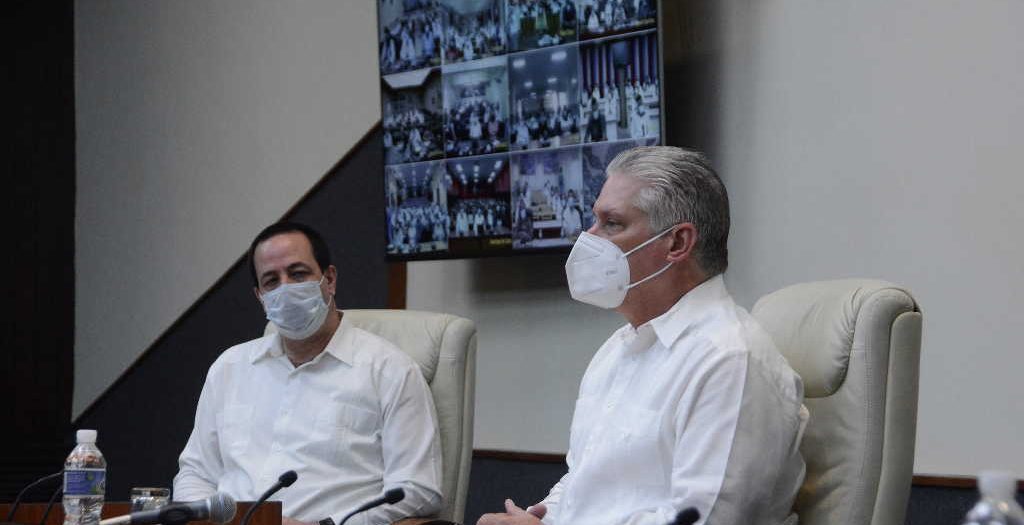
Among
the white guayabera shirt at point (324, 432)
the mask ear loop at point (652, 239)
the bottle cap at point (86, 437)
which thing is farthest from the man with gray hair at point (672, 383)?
the bottle cap at point (86, 437)

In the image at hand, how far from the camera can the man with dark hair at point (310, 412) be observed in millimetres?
2777

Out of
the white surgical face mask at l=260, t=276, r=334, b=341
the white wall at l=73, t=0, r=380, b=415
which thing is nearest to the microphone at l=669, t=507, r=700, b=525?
the white surgical face mask at l=260, t=276, r=334, b=341

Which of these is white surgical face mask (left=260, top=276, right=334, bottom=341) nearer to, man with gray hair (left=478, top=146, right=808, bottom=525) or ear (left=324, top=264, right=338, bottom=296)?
ear (left=324, top=264, right=338, bottom=296)

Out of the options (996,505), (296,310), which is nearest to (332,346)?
(296,310)

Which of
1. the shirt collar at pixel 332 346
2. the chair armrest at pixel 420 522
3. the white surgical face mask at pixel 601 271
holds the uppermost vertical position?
the white surgical face mask at pixel 601 271

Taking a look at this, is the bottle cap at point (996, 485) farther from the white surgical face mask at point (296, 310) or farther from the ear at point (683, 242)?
the white surgical face mask at point (296, 310)

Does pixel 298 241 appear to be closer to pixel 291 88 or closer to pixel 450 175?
pixel 450 175

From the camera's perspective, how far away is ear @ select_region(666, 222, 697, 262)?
199cm

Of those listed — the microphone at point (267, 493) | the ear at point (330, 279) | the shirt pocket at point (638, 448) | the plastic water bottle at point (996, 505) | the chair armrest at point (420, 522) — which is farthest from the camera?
the ear at point (330, 279)

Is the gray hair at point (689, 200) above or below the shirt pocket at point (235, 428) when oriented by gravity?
above

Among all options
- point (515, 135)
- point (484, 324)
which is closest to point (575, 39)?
point (515, 135)

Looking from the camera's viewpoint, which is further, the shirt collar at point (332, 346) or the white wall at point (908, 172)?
the shirt collar at point (332, 346)

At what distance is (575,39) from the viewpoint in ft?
11.4

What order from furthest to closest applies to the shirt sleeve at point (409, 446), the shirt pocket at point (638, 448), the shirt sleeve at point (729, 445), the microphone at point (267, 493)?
the shirt sleeve at point (409, 446), the microphone at point (267, 493), the shirt pocket at point (638, 448), the shirt sleeve at point (729, 445)
